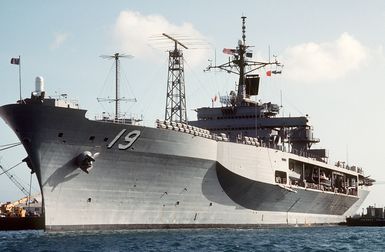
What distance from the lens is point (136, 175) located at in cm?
3244

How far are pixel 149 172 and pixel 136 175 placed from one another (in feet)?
2.70

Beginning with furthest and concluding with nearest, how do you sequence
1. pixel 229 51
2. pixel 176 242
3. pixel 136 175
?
pixel 229 51
pixel 136 175
pixel 176 242

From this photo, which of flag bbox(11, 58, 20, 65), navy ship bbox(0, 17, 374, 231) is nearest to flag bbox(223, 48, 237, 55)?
navy ship bbox(0, 17, 374, 231)

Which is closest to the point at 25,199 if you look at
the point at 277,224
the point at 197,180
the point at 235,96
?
the point at 235,96

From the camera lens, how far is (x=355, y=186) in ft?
198

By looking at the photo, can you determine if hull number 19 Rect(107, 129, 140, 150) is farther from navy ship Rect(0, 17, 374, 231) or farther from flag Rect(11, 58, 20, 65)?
flag Rect(11, 58, 20, 65)

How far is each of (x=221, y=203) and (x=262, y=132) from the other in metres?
12.9

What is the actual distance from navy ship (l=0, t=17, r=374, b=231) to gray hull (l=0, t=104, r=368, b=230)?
0.17ft

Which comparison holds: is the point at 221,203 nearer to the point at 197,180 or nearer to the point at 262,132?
the point at 197,180

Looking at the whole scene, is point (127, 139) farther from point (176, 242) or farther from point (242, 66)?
point (242, 66)

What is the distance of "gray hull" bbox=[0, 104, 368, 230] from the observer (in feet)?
99.1

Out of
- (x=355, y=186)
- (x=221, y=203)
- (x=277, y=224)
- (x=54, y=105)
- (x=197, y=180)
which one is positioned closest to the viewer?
(x=54, y=105)

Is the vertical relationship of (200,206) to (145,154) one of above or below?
below

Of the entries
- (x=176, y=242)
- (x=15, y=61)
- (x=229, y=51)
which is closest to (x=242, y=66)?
(x=229, y=51)
